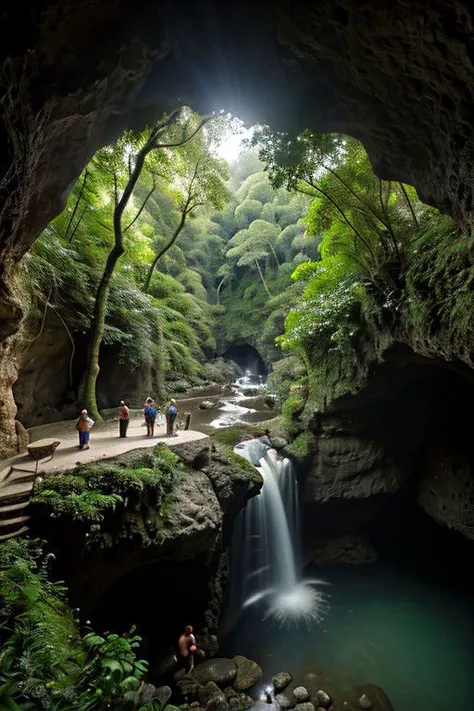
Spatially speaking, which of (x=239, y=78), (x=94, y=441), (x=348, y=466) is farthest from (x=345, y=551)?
(x=239, y=78)

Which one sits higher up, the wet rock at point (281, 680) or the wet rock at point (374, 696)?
the wet rock at point (281, 680)

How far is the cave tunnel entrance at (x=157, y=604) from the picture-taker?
23.1ft

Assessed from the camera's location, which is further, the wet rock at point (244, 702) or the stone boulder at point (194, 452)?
the stone boulder at point (194, 452)

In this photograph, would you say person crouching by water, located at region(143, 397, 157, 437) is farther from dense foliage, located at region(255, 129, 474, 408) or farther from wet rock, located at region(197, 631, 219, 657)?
dense foliage, located at region(255, 129, 474, 408)

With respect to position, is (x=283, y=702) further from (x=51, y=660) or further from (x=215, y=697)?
(x=51, y=660)

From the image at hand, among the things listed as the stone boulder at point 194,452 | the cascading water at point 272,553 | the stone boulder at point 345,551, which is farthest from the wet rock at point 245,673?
the stone boulder at point 345,551

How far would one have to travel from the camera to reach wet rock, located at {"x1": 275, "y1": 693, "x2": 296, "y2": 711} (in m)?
6.48

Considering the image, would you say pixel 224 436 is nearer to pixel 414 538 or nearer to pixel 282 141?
pixel 414 538

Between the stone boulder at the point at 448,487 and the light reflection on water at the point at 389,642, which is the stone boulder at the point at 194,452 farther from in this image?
the stone boulder at the point at 448,487

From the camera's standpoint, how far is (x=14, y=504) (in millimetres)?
5621

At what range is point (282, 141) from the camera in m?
7.76

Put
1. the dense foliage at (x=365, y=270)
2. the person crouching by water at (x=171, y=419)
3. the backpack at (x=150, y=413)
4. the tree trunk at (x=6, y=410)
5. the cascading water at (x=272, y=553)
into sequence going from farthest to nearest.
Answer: the cascading water at (x=272, y=553) → the person crouching by water at (x=171, y=419) → the backpack at (x=150, y=413) → the tree trunk at (x=6, y=410) → the dense foliage at (x=365, y=270)

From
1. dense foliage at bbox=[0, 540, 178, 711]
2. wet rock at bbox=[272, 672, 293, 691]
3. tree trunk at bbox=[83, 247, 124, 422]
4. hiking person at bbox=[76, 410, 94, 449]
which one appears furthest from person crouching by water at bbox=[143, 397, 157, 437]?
wet rock at bbox=[272, 672, 293, 691]

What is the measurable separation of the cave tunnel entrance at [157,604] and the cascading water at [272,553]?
201cm
